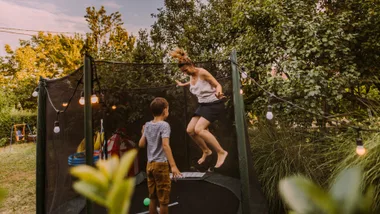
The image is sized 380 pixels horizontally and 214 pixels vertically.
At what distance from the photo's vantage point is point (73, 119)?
8.36 ft

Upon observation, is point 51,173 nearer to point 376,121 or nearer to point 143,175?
point 143,175

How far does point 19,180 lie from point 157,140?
3.85 m

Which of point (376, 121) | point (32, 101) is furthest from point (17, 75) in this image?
point (376, 121)

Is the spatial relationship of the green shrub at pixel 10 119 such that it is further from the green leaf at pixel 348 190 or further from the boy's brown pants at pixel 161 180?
the green leaf at pixel 348 190

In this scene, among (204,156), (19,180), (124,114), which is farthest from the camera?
(19,180)

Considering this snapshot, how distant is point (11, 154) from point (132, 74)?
6675 mm

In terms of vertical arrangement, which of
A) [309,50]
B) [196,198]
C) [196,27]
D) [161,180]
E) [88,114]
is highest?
[196,27]

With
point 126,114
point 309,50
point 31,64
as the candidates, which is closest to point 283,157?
point 309,50

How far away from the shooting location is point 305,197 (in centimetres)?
16

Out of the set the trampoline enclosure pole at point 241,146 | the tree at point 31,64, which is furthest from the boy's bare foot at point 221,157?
the tree at point 31,64

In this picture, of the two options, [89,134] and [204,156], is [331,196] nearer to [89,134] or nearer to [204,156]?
[89,134]

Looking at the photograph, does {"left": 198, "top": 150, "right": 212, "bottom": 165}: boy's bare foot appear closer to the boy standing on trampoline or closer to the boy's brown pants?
the boy standing on trampoline

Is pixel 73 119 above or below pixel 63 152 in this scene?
above

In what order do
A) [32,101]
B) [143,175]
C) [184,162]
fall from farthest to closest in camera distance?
[32,101] < [143,175] < [184,162]
